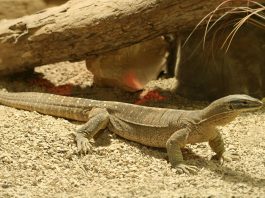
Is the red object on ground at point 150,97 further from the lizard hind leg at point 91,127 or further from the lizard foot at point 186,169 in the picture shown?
the lizard foot at point 186,169

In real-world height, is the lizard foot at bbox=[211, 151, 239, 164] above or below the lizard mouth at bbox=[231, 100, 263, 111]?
below

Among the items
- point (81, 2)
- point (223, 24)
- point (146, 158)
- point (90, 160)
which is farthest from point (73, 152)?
point (223, 24)

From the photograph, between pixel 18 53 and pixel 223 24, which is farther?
pixel 18 53

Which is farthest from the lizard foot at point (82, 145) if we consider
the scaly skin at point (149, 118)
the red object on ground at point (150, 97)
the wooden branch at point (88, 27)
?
the red object on ground at point (150, 97)

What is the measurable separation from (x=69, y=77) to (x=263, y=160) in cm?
433

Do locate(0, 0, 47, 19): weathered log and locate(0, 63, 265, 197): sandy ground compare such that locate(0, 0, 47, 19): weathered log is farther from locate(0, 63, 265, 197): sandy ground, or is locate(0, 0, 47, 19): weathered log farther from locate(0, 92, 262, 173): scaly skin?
locate(0, 63, 265, 197): sandy ground

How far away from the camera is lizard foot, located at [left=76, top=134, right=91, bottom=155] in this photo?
209 inches

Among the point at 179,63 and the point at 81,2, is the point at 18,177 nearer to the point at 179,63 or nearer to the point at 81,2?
the point at 81,2

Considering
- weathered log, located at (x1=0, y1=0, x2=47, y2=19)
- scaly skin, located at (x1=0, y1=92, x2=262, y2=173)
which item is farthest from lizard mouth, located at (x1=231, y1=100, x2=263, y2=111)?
weathered log, located at (x1=0, y1=0, x2=47, y2=19)

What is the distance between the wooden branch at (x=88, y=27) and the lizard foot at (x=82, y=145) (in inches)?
68.7

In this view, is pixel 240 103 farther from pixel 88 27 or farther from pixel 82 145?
pixel 88 27

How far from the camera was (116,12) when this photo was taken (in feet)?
21.0

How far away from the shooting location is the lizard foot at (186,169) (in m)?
4.91

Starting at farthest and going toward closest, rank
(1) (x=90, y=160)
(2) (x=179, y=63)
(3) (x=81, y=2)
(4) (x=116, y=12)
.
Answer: (2) (x=179, y=63)
(3) (x=81, y=2)
(4) (x=116, y=12)
(1) (x=90, y=160)
